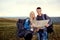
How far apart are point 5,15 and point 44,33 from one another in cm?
93

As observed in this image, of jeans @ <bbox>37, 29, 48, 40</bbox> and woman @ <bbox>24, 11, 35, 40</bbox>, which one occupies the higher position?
woman @ <bbox>24, 11, 35, 40</bbox>

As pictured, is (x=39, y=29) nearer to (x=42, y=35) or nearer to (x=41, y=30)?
Result: (x=41, y=30)

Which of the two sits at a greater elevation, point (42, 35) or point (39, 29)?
point (39, 29)

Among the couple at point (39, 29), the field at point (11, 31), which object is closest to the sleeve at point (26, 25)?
the couple at point (39, 29)

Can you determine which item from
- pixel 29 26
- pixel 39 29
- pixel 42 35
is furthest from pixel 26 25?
pixel 42 35

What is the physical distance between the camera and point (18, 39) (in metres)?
2.85

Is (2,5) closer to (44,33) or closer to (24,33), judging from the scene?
(24,33)

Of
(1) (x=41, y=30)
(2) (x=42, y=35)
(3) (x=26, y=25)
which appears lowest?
(2) (x=42, y=35)

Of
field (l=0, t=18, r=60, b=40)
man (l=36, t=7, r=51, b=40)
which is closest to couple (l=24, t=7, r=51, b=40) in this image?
man (l=36, t=7, r=51, b=40)

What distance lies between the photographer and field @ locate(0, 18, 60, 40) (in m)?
2.85

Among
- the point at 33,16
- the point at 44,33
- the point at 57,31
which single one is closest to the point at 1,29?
the point at 33,16

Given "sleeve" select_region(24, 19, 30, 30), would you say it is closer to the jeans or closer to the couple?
the couple

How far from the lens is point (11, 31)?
286 centimetres

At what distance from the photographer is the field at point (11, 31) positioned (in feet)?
9.36
